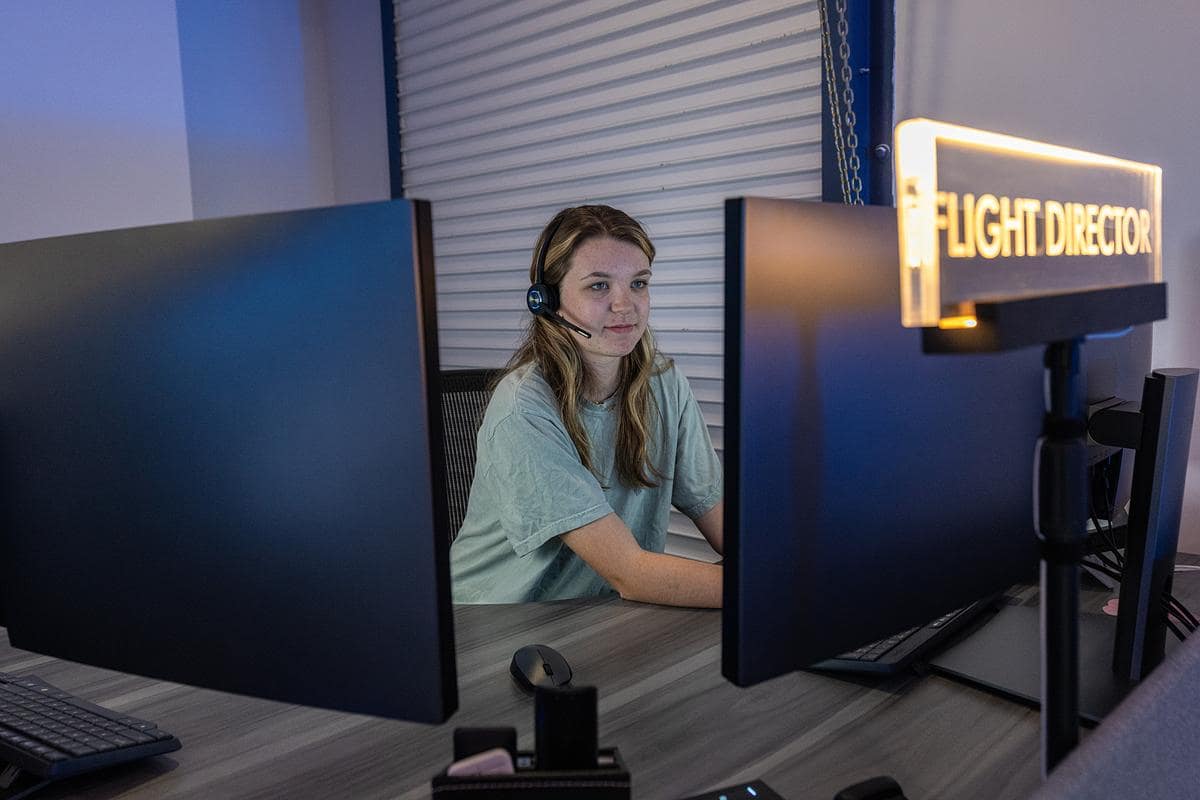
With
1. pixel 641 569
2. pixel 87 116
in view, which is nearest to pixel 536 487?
pixel 641 569

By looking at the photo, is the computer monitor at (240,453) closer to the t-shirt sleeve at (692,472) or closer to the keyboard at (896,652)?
the keyboard at (896,652)

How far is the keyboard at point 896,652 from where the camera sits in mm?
1002

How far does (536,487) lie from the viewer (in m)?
1.43

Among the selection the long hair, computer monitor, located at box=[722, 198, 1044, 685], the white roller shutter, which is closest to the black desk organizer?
computer monitor, located at box=[722, 198, 1044, 685]

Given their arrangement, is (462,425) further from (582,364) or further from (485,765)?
(485,765)

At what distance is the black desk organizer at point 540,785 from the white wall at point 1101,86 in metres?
1.55

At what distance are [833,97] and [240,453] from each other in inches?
59.8

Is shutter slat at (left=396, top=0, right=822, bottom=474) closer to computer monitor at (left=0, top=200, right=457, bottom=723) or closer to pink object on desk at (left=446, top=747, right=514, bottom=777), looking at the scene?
computer monitor at (left=0, top=200, right=457, bottom=723)

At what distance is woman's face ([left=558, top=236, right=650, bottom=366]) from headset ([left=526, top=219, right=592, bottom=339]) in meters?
0.02

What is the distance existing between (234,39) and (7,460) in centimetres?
284

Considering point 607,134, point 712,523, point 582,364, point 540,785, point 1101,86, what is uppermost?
point 607,134

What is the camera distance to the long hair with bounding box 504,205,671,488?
5.50 ft

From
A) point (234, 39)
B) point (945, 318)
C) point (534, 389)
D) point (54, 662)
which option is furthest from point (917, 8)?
point (234, 39)

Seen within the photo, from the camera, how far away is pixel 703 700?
97 centimetres
